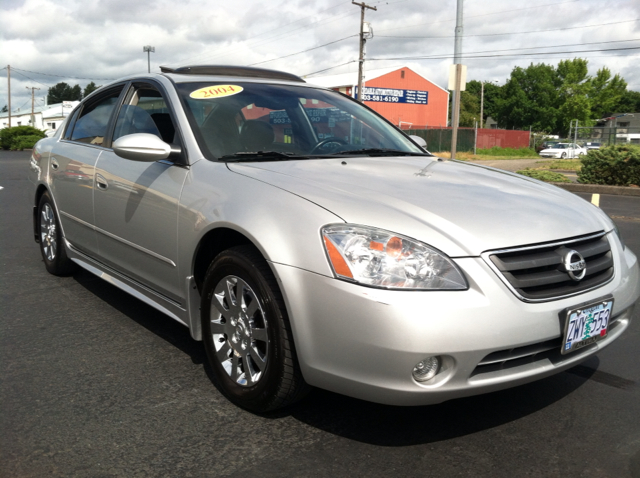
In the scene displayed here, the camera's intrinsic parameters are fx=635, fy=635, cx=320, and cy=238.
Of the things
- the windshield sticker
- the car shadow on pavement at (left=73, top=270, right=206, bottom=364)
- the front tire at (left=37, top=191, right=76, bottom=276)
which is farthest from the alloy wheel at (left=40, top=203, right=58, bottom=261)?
the windshield sticker

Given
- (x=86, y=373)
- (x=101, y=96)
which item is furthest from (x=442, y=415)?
(x=101, y=96)

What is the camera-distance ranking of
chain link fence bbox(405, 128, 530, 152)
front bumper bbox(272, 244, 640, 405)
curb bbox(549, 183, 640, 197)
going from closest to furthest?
front bumper bbox(272, 244, 640, 405), curb bbox(549, 183, 640, 197), chain link fence bbox(405, 128, 530, 152)

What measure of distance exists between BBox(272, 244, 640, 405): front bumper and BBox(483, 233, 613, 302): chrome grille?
0.04 metres

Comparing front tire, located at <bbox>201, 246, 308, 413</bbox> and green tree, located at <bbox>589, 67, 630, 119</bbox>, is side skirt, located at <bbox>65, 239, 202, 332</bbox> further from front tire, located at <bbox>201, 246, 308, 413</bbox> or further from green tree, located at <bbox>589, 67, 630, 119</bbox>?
green tree, located at <bbox>589, 67, 630, 119</bbox>

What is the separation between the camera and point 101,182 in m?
3.99

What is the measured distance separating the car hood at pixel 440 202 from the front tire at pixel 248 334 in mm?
406

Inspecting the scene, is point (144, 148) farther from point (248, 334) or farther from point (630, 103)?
point (630, 103)

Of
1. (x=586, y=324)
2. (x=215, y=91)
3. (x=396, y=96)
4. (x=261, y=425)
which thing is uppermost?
(x=396, y=96)

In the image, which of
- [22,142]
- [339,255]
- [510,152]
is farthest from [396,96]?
[339,255]

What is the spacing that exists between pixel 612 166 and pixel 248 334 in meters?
12.2

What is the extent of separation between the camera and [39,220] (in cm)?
541

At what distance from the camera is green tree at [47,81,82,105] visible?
153 meters

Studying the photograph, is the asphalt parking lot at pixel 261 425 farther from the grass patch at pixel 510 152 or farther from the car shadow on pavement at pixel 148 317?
the grass patch at pixel 510 152

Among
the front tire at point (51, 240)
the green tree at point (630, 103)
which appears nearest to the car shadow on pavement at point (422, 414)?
the front tire at point (51, 240)
